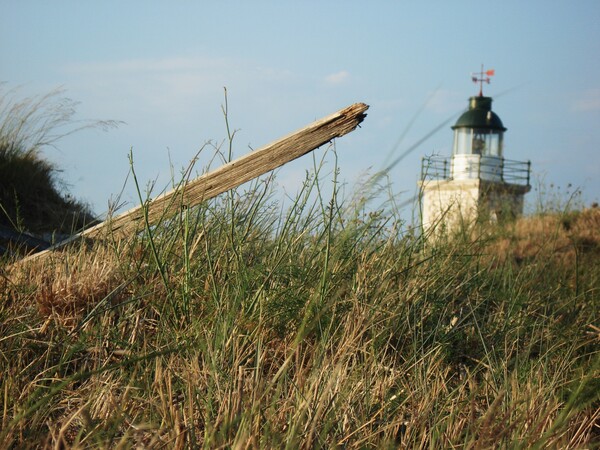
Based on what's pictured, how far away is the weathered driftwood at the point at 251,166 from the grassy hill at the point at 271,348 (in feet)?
0.36

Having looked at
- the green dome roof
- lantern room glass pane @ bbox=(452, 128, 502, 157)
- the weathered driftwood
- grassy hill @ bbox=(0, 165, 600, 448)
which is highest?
the green dome roof

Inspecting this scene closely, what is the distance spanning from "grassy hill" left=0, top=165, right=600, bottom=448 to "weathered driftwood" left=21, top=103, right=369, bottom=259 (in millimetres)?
110

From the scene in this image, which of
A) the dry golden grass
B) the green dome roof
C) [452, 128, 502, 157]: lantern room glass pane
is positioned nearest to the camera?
the dry golden grass

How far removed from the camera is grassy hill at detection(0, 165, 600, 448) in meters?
2.07

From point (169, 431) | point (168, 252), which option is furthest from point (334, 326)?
point (169, 431)

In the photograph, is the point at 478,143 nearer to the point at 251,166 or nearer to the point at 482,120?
the point at 482,120

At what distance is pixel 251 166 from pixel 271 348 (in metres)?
1.12

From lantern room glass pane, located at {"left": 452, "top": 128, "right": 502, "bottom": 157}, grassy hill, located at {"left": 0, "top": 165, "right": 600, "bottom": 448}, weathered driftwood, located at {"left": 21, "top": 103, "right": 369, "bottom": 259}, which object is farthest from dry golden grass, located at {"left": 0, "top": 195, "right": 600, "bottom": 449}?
lantern room glass pane, located at {"left": 452, "top": 128, "right": 502, "bottom": 157}

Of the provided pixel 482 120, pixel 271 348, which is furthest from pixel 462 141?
pixel 271 348

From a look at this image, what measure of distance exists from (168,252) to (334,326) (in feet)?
2.59

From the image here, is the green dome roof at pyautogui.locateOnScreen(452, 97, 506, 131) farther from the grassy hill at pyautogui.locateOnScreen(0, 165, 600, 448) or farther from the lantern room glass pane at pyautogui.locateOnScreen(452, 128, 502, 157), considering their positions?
the grassy hill at pyautogui.locateOnScreen(0, 165, 600, 448)

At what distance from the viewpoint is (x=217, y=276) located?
121 inches

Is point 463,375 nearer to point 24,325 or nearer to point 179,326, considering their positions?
point 179,326

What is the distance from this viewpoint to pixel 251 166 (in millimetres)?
3592
